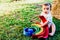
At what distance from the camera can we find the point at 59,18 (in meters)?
4.83

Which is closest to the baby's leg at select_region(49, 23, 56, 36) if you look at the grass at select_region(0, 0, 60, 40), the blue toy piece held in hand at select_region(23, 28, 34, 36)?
the grass at select_region(0, 0, 60, 40)

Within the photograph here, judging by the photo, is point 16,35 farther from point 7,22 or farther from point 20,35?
point 7,22

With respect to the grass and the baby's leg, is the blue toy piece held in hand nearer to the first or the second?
the grass

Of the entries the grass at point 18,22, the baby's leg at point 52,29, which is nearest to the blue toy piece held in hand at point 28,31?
the grass at point 18,22

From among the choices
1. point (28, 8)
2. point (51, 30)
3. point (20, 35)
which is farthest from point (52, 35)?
point (28, 8)

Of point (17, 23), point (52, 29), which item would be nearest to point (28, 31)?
point (52, 29)

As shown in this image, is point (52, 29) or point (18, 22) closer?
point (52, 29)

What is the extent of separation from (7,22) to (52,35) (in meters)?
1.17

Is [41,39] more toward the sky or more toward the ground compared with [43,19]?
more toward the ground

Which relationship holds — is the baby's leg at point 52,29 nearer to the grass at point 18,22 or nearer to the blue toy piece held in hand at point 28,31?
the grass at point 18,22

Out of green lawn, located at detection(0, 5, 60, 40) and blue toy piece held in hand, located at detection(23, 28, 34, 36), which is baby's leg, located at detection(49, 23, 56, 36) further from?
blue toy piece held in hand, located at detection(23, 28, 34, 36)

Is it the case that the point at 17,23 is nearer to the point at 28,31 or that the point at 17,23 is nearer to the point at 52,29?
the point at 28,31

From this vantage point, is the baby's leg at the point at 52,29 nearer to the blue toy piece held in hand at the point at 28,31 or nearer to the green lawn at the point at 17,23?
the green lawn at the point at 17,23

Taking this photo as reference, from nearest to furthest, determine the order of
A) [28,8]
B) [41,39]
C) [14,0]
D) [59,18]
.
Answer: [41,39] < [59,18] < [28,8] < [14,0]
